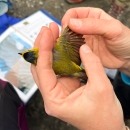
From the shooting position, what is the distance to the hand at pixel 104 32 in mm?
855

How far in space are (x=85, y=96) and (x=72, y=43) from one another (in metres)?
0.19

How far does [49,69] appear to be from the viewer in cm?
78

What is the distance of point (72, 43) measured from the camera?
2.73 feet

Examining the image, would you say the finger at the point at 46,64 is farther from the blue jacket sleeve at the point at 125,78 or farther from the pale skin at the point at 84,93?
the blue jacket sleeve at the point at 125,78

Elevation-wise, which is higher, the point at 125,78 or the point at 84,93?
the point at 84,93

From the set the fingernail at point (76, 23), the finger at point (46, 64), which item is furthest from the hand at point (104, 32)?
the finger at point (46, 64)

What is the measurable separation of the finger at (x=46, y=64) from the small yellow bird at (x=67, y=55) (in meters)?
0.03

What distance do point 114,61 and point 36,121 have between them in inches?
28.3

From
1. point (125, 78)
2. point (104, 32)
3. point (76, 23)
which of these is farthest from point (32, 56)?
point (125, 78)

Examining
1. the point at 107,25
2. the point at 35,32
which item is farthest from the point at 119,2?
the point at 107,25

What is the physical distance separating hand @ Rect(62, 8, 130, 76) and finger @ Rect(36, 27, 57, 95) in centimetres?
11

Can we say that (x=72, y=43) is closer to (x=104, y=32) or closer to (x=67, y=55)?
(x=67, y=55)

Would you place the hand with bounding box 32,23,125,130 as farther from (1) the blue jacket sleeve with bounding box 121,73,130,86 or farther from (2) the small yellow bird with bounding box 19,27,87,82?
(1) the blue jacket sleeve with bounding box 121,73,130,86

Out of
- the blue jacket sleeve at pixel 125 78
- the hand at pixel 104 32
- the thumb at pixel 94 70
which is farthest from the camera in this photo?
the blue jacket sleeve at pixel 125 78
